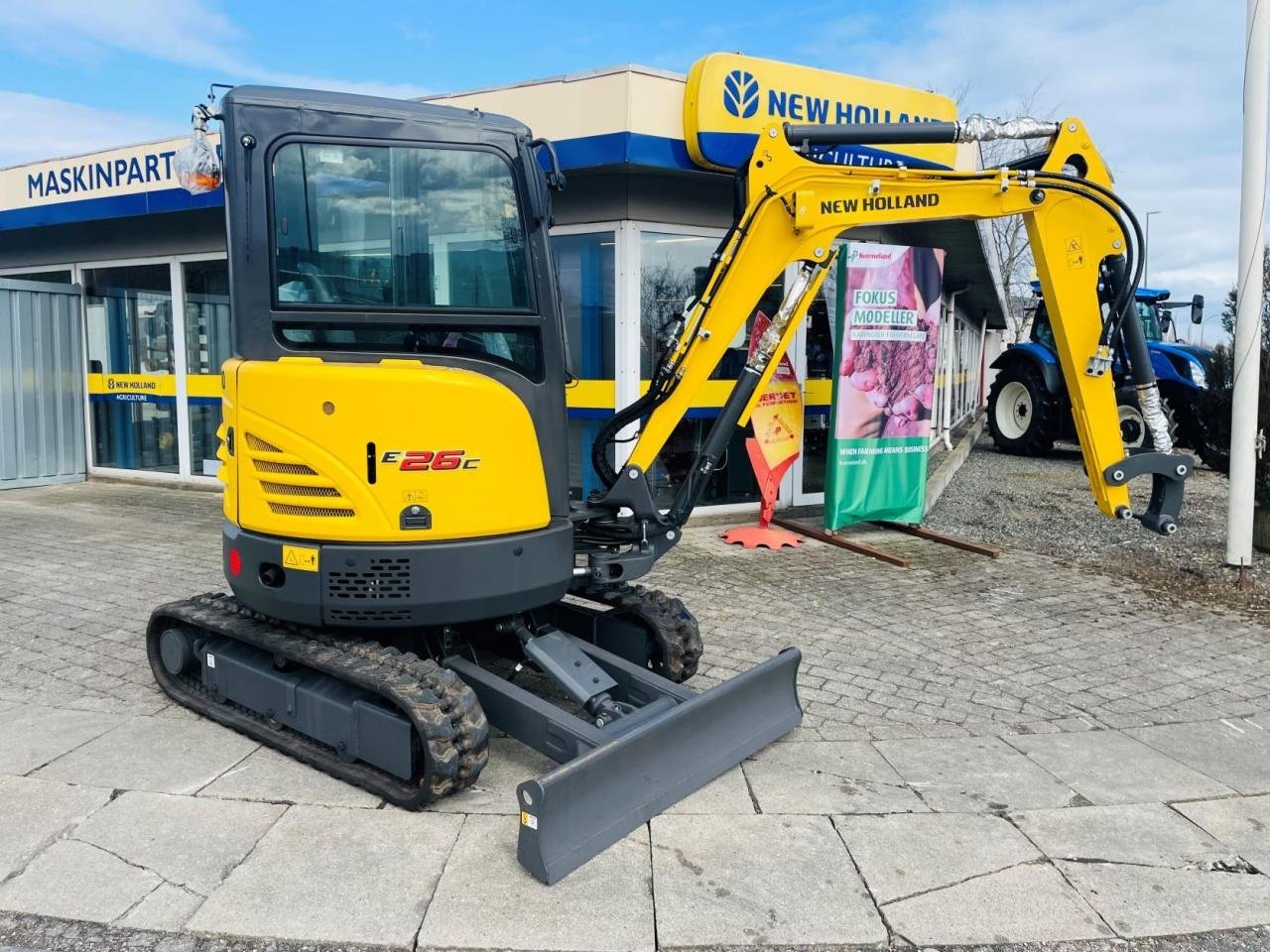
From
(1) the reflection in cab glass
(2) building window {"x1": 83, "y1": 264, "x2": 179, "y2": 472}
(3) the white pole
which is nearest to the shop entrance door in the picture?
(2) building window {"x1": 83, "y1": 264, "x2": 179, "y2": 472}

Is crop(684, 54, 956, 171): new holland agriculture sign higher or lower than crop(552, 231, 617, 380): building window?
higher

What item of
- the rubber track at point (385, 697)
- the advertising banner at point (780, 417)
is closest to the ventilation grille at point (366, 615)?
the rubber track at point (385, 697)

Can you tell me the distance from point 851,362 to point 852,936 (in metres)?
5.81

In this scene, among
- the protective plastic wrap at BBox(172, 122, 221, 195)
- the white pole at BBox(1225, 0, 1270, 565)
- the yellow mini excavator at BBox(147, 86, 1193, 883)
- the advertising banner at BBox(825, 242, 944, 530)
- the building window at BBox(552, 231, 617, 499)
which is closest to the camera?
the yellow mini excavator at BBox(147, 86, 1193, 883)

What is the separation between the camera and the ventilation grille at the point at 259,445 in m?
3.81

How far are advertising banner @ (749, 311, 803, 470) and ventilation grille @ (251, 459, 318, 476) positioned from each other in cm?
497

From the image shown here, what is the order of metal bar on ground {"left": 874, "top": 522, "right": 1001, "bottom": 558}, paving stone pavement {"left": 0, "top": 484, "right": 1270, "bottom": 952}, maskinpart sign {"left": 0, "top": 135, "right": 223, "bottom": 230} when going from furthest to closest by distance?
1. maskinpart sign {"left": 0, "top": 135, "right": 223, "bottom": 230}
2. metal bar on ground {"left": 874, "top": 522, "right": 1001, "bottom": 558}
3. paving stone pavement {"left": 0, "top": 484, "right": 1270, "bottom": 952}

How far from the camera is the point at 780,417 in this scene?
27.5ft

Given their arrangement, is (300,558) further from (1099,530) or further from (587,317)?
(1099,530)

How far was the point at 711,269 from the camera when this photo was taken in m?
4.80

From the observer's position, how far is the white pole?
6762 millimetres

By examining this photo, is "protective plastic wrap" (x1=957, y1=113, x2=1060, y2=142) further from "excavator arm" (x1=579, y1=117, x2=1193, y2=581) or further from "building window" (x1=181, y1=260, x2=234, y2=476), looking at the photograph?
"building window" (x1=181, y1=260, x2=234, y2=476)

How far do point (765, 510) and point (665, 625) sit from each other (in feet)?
12.8

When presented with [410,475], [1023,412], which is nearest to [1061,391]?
[1023,412]
